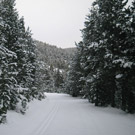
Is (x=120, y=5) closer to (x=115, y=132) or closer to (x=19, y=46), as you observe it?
(x=19, y=46)

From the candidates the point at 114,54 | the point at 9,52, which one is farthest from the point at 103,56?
the point at 9,52

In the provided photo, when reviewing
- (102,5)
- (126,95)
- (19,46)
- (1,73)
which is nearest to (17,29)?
(19,46)

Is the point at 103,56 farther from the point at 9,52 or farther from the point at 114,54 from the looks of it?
the point at 9,52

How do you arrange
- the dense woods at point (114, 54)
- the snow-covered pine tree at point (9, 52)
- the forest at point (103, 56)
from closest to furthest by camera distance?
the snow-covered pine tree at point (9, 52), the forest at point (103, 56), the dense woods at point (114, 54)

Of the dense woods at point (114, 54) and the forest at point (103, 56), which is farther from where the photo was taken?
the dense woods at point (114, 54)

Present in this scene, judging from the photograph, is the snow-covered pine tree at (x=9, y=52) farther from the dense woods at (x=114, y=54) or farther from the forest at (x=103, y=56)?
the dense woods at (x=114, y=54)

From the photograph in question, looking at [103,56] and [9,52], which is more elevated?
[103,56]

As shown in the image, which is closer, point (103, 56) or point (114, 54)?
point (114, 54)

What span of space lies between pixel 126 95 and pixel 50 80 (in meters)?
57.0

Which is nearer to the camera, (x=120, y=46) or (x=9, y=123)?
(x=9, y=123)

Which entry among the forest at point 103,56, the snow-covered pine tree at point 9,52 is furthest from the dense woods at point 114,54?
the snow-covered pine tree at point 9,52

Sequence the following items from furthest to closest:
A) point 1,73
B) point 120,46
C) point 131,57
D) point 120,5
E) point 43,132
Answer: point 120,5, point 120,46, point 131,57, point 1,73, point 43,132

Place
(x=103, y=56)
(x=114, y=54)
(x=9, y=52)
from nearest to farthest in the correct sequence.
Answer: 1. (x=9, y=52)
2. (x=114, y=54)
3. (x=103, y=56)

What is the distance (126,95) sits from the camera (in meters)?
16.3
